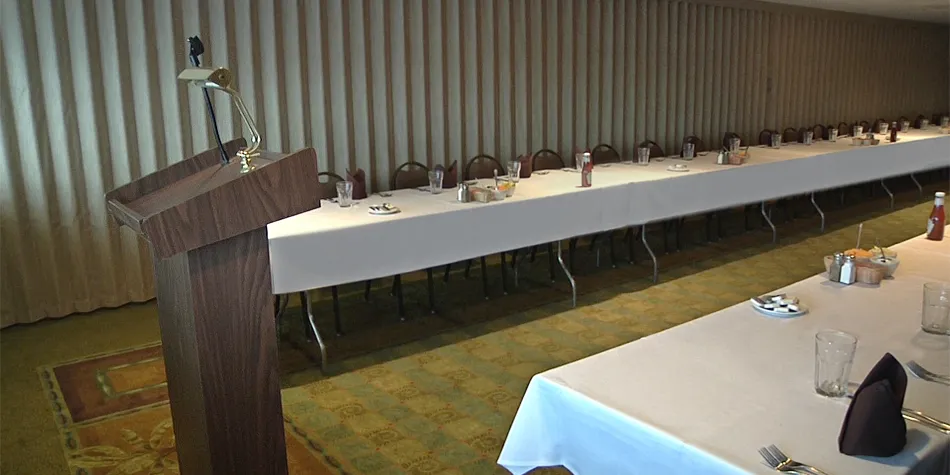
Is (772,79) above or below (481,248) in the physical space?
above

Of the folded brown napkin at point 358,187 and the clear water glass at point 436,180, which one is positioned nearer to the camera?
the folded brown napkin at point 358,187

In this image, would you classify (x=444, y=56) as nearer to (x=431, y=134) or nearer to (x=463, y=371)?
(x=431, y=134)

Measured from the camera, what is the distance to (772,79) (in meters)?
8.45

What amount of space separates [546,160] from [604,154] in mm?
982

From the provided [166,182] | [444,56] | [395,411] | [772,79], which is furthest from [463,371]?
[772,79]

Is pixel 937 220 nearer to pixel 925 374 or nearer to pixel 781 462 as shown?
pixel 925 374

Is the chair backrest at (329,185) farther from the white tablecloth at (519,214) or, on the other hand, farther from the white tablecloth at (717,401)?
the white tablecloth at (717,401)

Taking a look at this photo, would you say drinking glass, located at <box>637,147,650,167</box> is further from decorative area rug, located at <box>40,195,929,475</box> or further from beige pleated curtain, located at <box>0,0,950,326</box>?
beige pleated curtain, located at <box>0,0,950,326</box>

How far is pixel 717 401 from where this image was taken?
1639 mm

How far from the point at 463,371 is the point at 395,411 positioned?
0.51 metres

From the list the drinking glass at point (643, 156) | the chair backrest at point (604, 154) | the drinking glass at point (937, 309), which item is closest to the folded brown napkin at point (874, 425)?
the drinking glass at point (937, 309)

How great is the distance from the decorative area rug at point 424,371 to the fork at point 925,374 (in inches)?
56.1

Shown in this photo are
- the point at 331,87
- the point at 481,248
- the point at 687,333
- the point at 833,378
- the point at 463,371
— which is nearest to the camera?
the point at 833,378

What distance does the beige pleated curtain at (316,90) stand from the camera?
415cm
